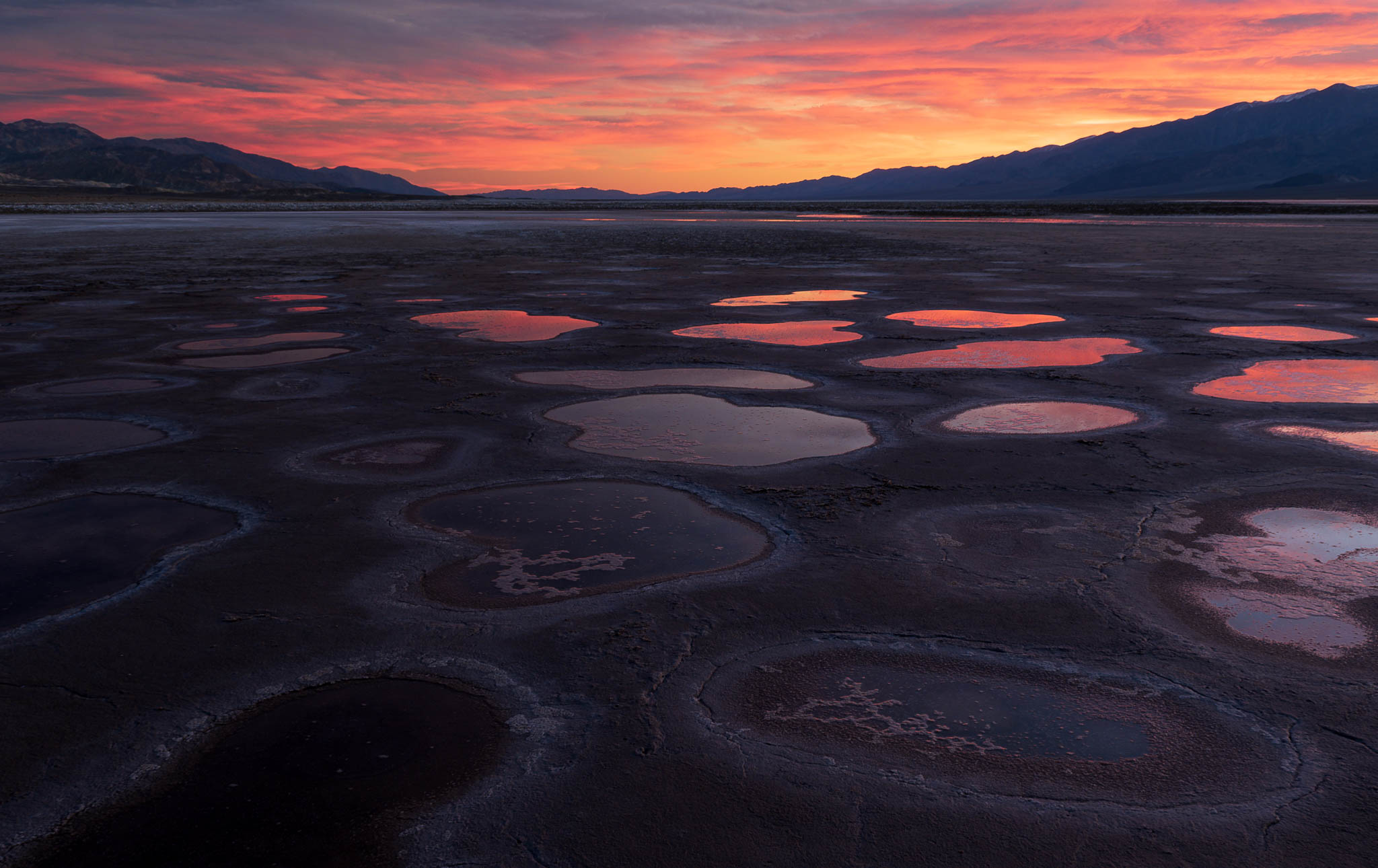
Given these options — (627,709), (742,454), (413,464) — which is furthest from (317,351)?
(627,709)

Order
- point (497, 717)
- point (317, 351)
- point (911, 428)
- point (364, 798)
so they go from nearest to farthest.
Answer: point (364, 798) → point (497, 717) → point (911, 428) → point (317, 351)

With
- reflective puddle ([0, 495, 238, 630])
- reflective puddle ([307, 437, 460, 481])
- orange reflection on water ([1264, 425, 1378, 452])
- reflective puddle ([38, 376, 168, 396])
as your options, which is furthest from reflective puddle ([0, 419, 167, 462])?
orange reflection on water ([1264, 425, 1378, 452])

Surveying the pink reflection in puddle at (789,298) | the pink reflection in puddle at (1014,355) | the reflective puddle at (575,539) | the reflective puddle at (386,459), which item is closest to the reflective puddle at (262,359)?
the reflective puddle at (386,459)

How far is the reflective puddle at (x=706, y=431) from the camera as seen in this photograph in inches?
250

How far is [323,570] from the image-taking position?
14.5 feet

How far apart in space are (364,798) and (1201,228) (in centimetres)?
4891

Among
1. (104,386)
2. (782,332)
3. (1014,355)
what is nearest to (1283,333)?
(1014,355)

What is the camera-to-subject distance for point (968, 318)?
13.0m

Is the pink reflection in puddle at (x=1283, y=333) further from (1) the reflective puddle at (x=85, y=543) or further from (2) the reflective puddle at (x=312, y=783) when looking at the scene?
(1) the reflective puddle at (x=85, y=543)

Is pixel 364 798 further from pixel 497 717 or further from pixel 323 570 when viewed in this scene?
pixel 323 570

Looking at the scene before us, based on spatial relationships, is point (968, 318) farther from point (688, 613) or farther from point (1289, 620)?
point (688, 613)

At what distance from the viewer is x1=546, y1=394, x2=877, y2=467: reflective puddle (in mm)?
6355

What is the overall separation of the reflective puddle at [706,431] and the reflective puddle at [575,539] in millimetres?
824

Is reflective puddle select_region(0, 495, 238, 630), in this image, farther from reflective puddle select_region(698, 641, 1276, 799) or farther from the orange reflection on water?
the orange reflection on water
